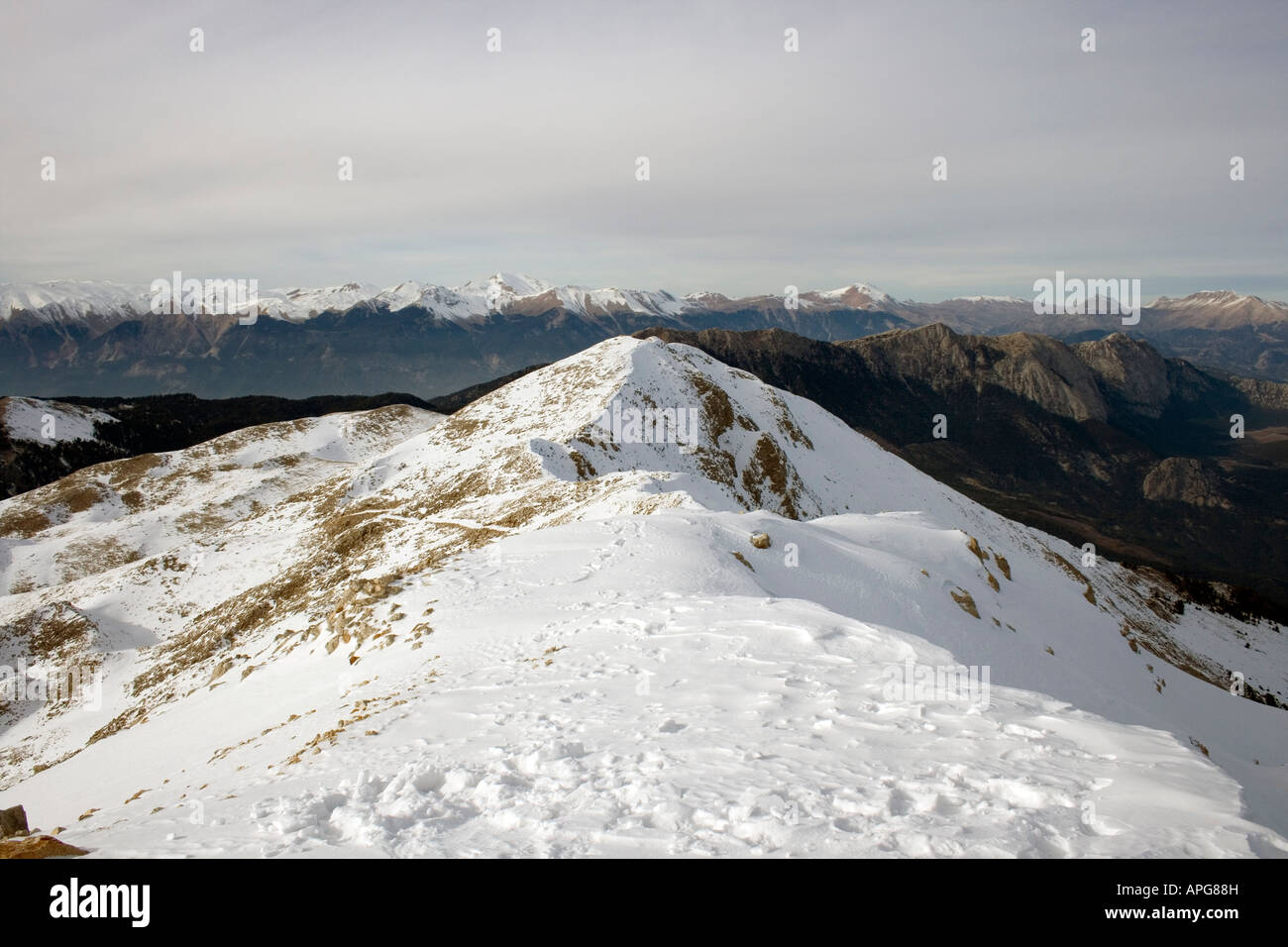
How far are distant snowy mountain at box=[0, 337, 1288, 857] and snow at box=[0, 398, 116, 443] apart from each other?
11236 cm

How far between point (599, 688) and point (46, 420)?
19219 cm

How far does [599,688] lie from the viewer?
37.1ft

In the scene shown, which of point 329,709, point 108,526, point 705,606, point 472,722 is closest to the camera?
point 472,722

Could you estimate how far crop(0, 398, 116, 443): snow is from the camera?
133m

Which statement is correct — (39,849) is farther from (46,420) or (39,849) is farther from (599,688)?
(46,420)

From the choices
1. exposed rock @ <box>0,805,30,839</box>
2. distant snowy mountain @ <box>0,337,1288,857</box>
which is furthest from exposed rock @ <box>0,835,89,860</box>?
exposed rock @ <box>0,805,30,839</box>

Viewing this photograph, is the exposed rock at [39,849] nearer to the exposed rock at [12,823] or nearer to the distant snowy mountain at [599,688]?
the distant snowy mountain at [599,688]

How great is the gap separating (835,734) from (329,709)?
11484 millimetres

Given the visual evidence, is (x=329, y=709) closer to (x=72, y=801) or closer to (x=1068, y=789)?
(x=72, y=801)

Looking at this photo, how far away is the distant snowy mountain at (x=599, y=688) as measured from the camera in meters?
6.49

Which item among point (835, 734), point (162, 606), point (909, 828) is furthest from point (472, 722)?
point (162, 606)

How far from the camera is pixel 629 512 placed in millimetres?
29828

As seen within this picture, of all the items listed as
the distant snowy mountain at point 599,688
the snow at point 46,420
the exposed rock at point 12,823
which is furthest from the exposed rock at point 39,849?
the snow at point 46,420

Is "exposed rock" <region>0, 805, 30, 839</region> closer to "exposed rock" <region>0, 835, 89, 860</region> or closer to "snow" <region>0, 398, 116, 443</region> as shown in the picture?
"exposed rock" <region>0, 835, 89, 860</region>
